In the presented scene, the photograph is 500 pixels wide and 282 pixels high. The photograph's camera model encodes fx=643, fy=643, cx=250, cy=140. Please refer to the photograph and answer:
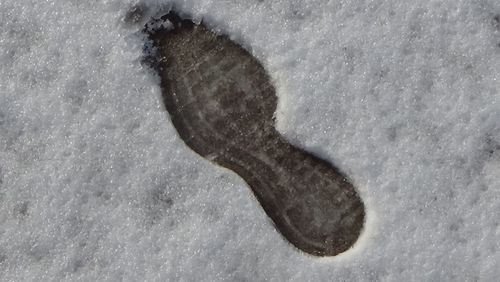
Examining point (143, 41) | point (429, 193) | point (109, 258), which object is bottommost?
point (109, 258)

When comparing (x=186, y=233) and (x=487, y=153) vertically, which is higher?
(x=487, y=153)

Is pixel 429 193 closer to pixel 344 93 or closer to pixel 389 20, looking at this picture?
pixel 344 93

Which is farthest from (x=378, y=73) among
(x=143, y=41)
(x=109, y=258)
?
(x=109, y=258)
